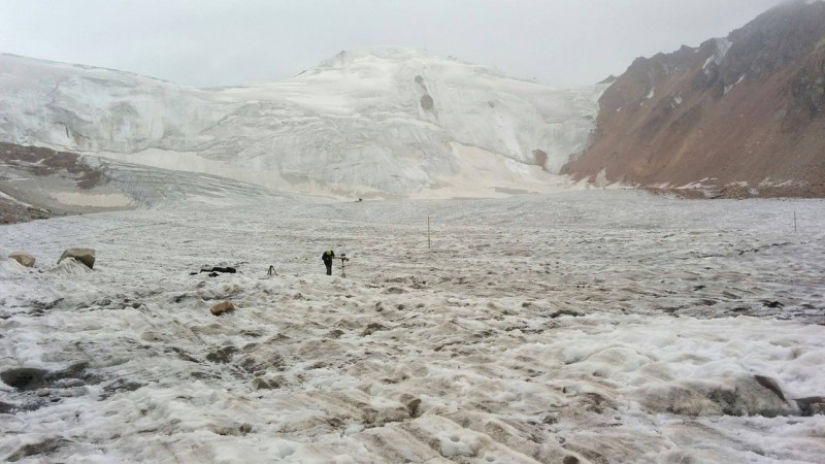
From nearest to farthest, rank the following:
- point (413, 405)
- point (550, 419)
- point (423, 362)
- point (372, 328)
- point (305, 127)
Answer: point (550, 419) → point (413, 405) → point (423, 362) → point (372, 328) → point (305, 127)

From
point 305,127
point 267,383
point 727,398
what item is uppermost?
point 305,127

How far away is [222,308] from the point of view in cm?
933

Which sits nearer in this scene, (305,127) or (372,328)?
(372,328)

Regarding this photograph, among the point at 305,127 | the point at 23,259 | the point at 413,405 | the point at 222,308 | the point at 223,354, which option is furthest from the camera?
the point at 305,127

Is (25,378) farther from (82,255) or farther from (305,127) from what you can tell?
(305,127)

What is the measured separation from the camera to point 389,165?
64625 millimetres

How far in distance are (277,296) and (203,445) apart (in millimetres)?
6310

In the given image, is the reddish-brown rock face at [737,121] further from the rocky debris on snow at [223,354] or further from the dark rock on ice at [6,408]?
the dark rock on ice at [6,408]

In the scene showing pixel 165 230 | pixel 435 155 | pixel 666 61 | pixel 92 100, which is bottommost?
pixel 165 230

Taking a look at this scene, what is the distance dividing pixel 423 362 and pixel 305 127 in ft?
215

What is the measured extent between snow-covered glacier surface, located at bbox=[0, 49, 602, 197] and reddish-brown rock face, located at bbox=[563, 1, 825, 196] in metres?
10.9

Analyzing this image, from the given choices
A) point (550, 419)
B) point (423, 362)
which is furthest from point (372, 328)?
point (550, 419)

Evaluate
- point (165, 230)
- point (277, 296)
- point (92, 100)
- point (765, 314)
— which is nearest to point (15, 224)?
point (165, 230)

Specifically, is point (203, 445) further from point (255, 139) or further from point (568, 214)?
point (255, 139)
